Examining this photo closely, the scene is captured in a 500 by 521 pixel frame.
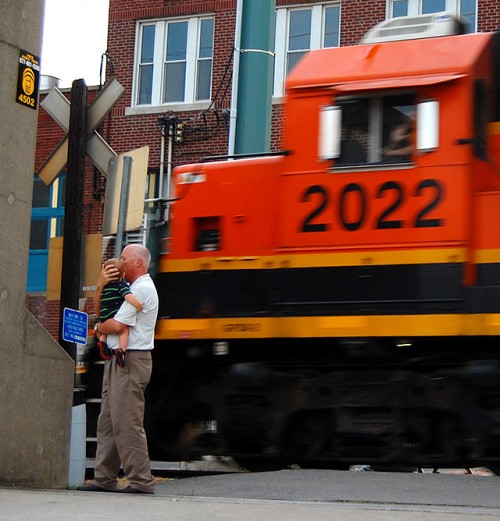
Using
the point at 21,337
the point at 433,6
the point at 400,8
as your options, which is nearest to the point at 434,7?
the point at 433,6

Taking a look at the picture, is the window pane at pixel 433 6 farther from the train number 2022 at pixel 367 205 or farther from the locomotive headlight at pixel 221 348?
the locomotive headlight at pixel 221 348

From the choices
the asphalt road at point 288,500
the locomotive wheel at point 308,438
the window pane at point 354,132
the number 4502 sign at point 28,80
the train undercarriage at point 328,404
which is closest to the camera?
the asphalt road at point 288,500

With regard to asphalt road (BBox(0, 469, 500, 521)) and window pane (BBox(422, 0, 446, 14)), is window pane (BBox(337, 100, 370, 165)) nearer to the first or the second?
asphalt road (BBox(0, 469, 500, 521))

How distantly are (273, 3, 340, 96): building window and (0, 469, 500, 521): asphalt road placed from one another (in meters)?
16.4

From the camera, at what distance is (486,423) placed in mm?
9594

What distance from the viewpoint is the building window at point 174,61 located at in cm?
2564

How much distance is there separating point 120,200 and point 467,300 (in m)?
3.80

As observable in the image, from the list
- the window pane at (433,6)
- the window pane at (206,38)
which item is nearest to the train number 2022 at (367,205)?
the window pane at (433,6)

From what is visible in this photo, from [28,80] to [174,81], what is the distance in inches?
683

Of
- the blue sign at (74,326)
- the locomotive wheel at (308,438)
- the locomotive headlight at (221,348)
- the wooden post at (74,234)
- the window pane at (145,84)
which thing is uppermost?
the window pane at (145,84)

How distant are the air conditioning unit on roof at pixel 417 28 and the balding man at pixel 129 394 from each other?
3.57 metres

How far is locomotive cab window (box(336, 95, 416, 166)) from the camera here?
9.91m

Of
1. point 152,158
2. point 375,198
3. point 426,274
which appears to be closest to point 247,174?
point 375,198

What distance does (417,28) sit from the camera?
10.5 metres
